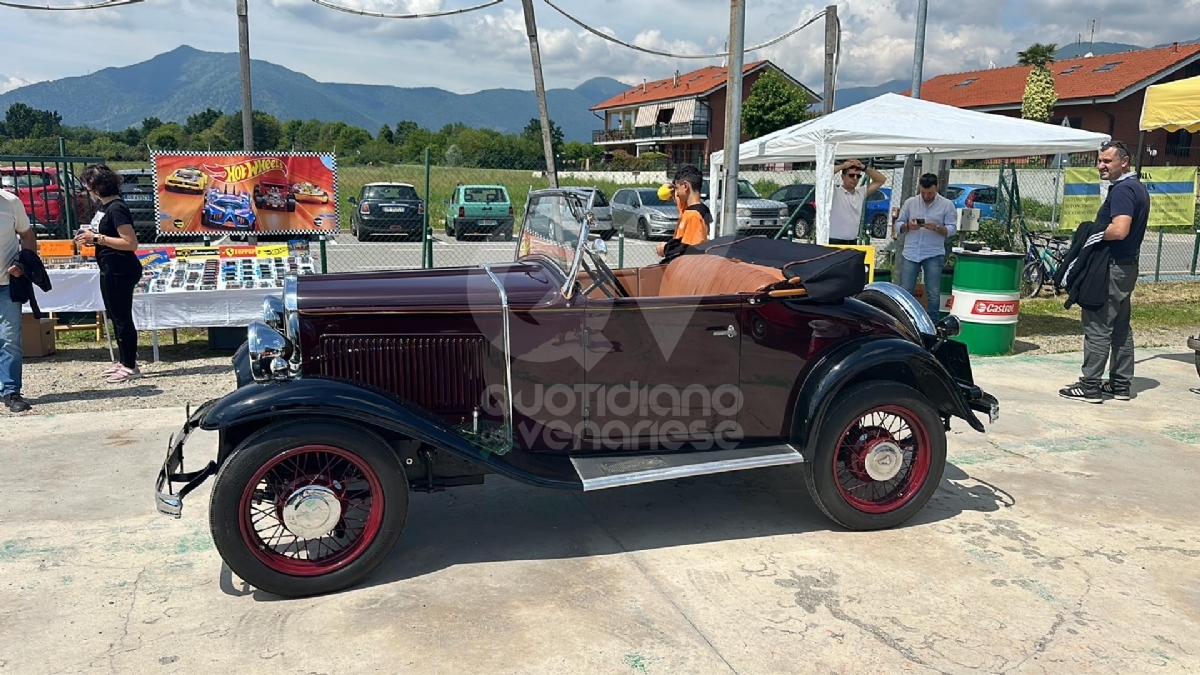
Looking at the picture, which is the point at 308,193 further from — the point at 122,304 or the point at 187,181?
the point at 122,304

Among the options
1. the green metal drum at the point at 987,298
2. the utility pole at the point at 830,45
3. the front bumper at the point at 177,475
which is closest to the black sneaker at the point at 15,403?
the front bumper at the point at 177,475

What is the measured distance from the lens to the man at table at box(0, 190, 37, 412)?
589 centimetres

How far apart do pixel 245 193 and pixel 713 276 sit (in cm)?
671

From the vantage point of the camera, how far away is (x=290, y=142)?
39281 mm

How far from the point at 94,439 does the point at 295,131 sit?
2188 inches

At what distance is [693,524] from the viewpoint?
4.32 meters

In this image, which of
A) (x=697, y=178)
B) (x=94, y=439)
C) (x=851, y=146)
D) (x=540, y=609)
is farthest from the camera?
(x=851, y=146)

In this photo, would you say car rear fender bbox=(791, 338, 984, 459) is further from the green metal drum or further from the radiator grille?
the green metal drum

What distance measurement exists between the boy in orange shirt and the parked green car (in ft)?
40.7

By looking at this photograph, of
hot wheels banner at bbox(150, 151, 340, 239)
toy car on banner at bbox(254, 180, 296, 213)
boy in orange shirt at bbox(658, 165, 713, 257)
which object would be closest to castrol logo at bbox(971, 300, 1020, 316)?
boy in orange shirt at bbox(658, 165, 713, 257)

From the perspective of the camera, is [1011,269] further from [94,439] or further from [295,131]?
[295,131]

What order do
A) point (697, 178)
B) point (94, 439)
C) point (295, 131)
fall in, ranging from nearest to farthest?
point (94, 439)
point (697, 178)
point (295, 131)

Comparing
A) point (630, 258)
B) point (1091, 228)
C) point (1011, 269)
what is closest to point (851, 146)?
point (1011, 269)

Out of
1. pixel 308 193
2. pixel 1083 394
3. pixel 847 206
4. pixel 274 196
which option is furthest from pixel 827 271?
pixel 274 196
